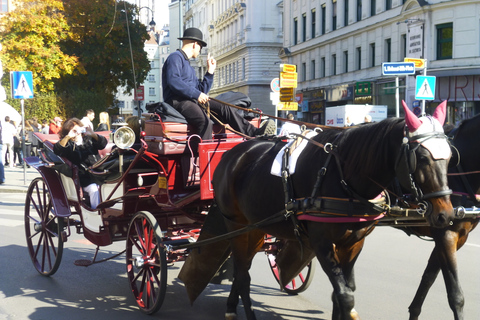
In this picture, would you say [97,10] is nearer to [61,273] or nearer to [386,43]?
[386,43]

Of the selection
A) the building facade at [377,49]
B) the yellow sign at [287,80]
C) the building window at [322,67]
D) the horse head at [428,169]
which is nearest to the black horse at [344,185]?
the horse head at [428,169]

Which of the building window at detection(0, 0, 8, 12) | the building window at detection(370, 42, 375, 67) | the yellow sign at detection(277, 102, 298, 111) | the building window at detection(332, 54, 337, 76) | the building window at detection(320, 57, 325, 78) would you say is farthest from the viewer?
the building window at detection(0, 0, 8, 12)

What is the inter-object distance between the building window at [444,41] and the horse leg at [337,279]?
26.3 meters

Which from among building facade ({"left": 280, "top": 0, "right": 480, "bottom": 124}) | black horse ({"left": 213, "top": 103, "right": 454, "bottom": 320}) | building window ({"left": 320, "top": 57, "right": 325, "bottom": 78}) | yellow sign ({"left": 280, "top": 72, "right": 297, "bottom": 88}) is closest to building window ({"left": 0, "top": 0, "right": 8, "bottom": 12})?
building facade ({"left": 280, "top": 0, "right": 480, "bottom": 124})

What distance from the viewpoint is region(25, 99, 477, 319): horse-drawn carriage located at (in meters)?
3.98

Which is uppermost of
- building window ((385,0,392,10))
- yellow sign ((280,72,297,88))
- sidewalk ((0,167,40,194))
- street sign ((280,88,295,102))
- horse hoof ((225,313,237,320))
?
building window ((385,0,392,10))

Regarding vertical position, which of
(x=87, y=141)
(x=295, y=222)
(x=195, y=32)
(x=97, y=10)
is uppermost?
(x=97, y=10)

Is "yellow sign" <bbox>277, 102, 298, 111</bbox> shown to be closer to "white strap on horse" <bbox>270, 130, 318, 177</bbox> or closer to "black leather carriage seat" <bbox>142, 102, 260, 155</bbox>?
"black leather carriage seat" <bbox>142, 102, 260, 155</bbox>

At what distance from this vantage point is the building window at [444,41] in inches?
1116

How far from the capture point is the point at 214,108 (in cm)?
630

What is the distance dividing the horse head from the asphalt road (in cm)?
207

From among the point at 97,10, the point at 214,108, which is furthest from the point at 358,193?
the point at 97,10

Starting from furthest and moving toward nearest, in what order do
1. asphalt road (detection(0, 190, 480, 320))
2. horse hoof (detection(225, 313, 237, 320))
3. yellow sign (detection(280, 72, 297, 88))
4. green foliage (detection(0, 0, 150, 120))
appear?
green foliage (detection(0, 0, 150, 120))
yellow sign (detection(280, 72, 297, 88))
asphalt road (detection(0, 190, 480, 320))
horse hoof (detection(225, 313, 237, 320))

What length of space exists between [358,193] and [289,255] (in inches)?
61.3
